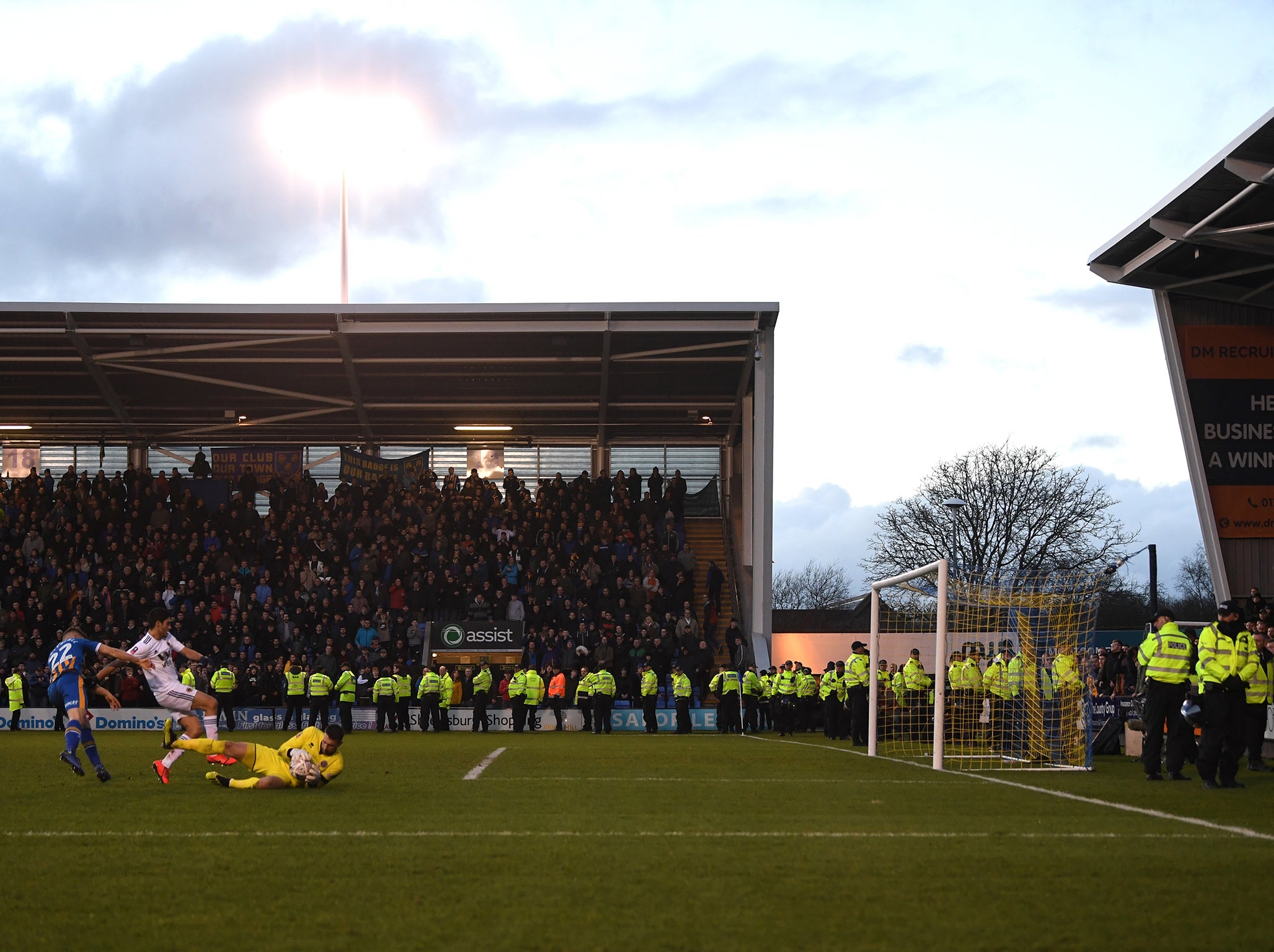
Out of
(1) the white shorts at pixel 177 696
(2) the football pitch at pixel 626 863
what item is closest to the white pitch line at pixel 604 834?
(2) the football pitch at pixel 626 863

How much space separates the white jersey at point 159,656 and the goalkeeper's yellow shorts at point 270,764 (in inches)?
62.4

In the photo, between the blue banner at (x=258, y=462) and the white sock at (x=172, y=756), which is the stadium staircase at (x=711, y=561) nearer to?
the blue banner at (x=258, y=462)

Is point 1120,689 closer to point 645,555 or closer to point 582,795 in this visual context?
point 582,795

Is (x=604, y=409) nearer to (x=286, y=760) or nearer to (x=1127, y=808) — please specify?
(x=286, y=760)

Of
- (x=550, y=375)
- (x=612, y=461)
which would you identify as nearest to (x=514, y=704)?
(x=550, y=375)

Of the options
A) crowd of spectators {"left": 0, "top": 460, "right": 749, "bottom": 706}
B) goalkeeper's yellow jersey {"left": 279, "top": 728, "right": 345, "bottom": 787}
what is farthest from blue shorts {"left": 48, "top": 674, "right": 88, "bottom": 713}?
crowd of spectators {"left": 0, "top": 460, "right": 749, "bottom": 706}

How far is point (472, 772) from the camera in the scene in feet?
48.0

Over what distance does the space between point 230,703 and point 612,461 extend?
14.8 meters

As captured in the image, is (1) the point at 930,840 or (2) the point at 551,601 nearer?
(1) the point at 930,840

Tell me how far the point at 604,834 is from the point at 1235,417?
24.0 m

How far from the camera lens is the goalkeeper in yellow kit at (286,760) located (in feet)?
39.7

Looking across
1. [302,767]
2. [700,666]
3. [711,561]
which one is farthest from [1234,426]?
[302,767]

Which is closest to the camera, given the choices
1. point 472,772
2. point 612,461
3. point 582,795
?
point 582,795

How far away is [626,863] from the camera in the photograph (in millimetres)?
7383
